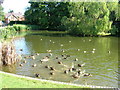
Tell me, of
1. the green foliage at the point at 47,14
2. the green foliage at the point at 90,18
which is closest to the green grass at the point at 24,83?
the green foliage at the point at 90,18

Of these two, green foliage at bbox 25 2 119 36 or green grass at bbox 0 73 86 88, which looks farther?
green foliage at bbox 25 2 119 36

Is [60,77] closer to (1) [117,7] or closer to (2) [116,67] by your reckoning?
(2) [116,67]

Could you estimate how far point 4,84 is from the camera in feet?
29.7

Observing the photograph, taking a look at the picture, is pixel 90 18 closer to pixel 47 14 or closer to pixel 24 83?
pixel 47 14

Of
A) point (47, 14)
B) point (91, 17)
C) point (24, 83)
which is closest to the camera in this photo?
point (24, 83)

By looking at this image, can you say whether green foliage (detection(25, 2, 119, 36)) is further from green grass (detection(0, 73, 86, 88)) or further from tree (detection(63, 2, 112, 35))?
green grass (detection(0, 73, 86, 88))

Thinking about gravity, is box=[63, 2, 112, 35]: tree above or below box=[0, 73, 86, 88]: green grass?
above

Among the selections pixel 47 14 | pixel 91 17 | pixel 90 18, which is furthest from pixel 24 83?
pixel 47 14

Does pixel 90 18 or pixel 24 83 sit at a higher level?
pixel 90 18

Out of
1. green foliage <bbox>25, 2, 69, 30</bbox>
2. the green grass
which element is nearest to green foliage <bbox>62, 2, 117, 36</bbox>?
green foliage <bbox>25, 2, 69, 30</bbox>

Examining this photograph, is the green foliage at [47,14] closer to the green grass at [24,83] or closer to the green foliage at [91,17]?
the green foliage at [91,17]

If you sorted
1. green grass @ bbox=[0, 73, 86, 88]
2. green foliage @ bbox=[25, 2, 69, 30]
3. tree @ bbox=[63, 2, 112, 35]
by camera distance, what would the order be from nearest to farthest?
green grass @ bbox=[0, 73, 86, 88], tree @ bbox=[63, 2, 112, 35], green foliage @ bbox=[25, 2, 69, 30]

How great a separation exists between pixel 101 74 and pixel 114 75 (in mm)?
915

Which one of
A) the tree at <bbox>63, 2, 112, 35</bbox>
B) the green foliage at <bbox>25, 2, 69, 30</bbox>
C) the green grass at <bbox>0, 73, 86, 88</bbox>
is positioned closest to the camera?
the green grass at <bbox>0, 73, 86, 88</bbox>
